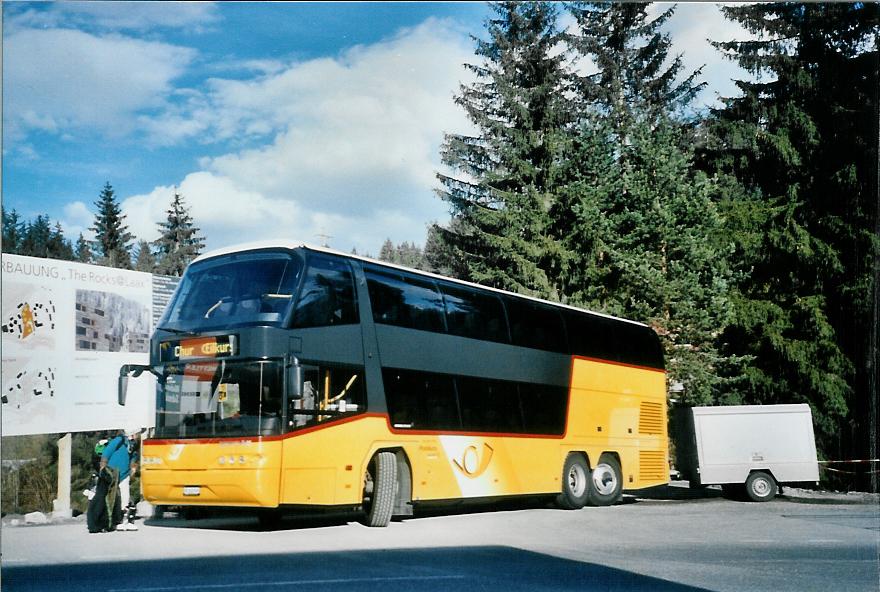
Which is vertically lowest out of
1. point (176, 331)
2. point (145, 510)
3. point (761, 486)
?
point (761, 486)

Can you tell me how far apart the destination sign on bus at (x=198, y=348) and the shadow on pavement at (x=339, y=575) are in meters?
2.64

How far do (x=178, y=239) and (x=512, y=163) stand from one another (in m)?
9.70

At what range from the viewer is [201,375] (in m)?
11.0

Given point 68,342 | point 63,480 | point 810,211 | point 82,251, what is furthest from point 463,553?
point 810,211

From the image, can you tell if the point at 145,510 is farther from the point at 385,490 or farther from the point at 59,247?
the point at 59,247

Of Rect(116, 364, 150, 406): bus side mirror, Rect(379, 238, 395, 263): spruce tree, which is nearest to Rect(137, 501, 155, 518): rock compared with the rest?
Rect(116, 364, 150, 406): bus side mirror

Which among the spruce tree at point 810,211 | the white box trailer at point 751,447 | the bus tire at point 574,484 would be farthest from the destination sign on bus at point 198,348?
the spruce tree at point 810,211

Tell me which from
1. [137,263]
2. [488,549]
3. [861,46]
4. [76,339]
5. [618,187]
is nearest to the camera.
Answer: [488,549]

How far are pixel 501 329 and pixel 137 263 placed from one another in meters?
6.16

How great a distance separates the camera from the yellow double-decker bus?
10867 millimetres

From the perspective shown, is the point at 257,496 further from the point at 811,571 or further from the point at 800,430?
the point at 800,430

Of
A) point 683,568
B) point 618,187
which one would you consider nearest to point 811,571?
point 683,568

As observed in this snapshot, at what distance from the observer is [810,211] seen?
63.0ft

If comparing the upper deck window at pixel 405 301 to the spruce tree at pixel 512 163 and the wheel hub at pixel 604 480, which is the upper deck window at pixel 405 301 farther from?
the spruce tree at pixel 512 163
